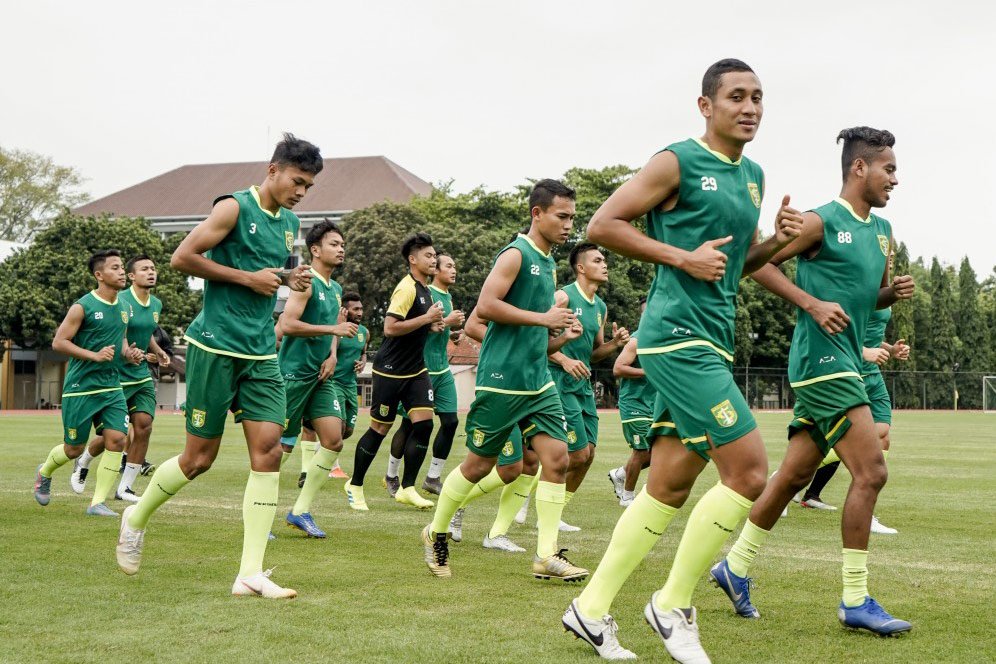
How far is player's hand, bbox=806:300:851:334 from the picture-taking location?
5.67 meters

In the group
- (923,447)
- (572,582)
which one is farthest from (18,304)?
(572,582)

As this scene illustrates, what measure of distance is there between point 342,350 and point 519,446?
20.7 feet

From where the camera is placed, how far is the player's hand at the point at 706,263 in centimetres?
463

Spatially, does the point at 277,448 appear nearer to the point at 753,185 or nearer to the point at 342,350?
the point at 753,185

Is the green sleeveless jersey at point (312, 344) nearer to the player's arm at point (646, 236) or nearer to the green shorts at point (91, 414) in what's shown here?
the green shorts at point (91, 414)

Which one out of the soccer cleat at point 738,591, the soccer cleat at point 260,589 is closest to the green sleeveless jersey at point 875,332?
the soccer cleat at point 738,591

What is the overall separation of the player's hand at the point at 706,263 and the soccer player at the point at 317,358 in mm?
5022

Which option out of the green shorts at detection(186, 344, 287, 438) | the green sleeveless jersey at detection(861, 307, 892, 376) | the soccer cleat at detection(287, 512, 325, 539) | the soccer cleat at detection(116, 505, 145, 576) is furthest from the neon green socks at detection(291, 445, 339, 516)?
the green sleeveless jersey at detection(861, 307, 892, 376)

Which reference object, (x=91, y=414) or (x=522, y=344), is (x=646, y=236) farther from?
(x=91, y=414)

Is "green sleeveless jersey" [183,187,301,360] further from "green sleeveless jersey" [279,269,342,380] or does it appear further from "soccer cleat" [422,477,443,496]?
"soccer cleat" [422,477,443,496]

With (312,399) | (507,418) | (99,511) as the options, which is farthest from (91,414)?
(507,418)

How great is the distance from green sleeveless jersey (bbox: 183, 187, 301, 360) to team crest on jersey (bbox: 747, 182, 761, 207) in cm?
306

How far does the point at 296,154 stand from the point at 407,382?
5222mm

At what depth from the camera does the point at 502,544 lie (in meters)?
8.26
